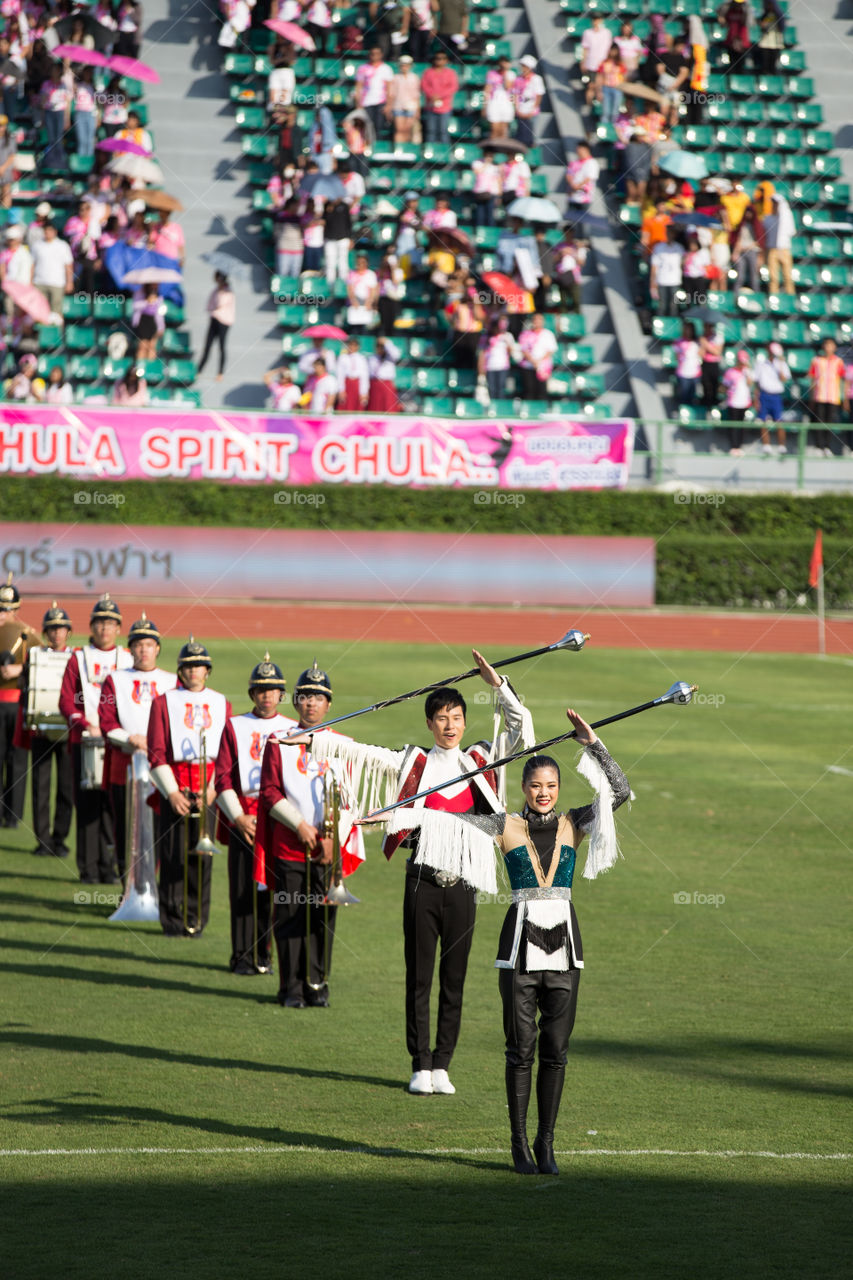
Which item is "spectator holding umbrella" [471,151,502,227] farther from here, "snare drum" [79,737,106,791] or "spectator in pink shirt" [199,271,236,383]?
"snare drum" [79,737,106,791]

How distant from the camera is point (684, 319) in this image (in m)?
35.6

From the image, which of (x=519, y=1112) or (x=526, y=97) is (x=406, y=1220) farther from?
(x=526, y=97)

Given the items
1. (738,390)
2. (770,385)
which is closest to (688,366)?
(738,390)

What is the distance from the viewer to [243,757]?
34.9 feet

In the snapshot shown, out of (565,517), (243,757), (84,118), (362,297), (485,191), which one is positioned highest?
(84,118)

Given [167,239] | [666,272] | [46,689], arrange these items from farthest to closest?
[666,272] → [167,239] → [46,689]

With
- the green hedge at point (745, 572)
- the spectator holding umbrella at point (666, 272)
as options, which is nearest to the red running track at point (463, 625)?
the green hedge at point (745, 572)

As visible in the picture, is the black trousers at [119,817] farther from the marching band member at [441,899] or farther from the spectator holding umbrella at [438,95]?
the spectator holding umbrella at [438,95]

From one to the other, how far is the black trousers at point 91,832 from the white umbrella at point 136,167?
2366 centimetres

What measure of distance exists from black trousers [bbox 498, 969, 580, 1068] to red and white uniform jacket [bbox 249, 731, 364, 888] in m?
2.77

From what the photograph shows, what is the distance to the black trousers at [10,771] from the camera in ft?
50.1

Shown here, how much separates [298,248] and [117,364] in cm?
481

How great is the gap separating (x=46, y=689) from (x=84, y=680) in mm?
816

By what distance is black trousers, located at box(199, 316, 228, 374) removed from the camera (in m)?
34.2
